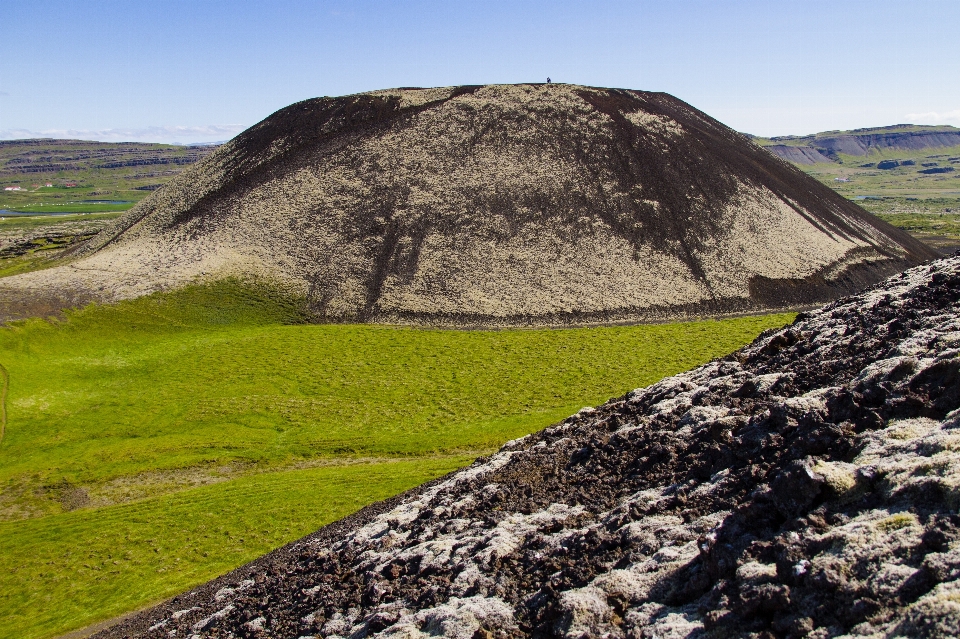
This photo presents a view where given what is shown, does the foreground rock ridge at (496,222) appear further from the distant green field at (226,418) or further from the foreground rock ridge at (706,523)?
the foreground rock ridge at (706,523)

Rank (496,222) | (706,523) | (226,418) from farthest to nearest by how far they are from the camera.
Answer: (496,222), (226,418), (706,523)

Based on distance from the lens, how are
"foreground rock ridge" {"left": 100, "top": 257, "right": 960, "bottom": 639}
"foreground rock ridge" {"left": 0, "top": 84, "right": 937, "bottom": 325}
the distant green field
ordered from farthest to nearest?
1. "foreground rock ridge" {"left": 0, "top": 84, "right": 937, "bottom": 325}
2. the distant green field
3. "foreground rock ridge" {"left": 100, "top": 257, "right": 960, "bottom": 639}

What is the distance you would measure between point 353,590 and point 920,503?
11105 mm

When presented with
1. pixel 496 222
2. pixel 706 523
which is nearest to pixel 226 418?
pixel 706 523

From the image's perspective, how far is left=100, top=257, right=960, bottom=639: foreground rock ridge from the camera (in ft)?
26.5

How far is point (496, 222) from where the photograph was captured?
70.2 m

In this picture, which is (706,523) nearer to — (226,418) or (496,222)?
(226,418)

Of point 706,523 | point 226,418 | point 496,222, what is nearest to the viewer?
point 706,523

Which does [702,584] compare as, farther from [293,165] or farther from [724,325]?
[293,165]

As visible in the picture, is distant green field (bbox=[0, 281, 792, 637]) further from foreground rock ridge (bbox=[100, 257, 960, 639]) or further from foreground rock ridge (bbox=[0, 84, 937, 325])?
foreground rock ridge (bbox=[100, 257, 960, 639])

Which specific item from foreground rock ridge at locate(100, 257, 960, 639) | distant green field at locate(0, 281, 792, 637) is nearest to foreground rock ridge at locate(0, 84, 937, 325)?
distant green field at locate(0, 281, 792, 637)

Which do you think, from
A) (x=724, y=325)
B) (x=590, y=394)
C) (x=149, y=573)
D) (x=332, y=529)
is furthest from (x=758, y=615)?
(x=724, y=325)

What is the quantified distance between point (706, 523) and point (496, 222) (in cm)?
6102

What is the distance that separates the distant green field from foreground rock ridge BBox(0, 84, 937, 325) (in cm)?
542
